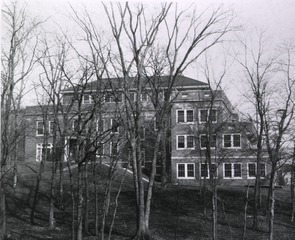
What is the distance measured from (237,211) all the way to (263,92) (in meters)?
11.3

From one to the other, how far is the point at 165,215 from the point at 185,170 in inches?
595

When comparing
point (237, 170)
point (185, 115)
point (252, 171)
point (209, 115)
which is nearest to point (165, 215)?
point (209, 115)

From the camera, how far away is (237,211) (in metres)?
27.1

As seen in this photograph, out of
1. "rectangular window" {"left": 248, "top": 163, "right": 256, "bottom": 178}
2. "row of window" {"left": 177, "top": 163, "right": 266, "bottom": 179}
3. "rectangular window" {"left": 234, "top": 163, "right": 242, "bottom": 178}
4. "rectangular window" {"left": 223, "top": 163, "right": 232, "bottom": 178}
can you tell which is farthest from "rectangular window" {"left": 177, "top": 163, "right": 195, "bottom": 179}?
"rectangular window" {"left": 248, "top": 163, "right": 256, "bottom": 178}

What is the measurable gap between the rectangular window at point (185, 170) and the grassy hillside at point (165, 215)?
7.23m

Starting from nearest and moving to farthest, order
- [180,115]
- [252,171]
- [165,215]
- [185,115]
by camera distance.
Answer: [165,215], [252,171], [185,115], [180,115]

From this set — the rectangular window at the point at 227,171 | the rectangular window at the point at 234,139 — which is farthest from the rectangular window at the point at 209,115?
the rectangular window at the point at 227,171

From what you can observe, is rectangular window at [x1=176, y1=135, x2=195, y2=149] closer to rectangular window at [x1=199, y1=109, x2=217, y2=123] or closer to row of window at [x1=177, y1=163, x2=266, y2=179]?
row of window at [x1=177, y1=163, x2=266, y2=179]

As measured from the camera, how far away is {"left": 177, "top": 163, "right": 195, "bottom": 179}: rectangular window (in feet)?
132

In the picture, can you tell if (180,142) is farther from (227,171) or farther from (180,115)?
(227,171)

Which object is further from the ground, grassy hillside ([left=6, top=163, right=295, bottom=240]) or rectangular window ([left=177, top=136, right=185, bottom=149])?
rectangular window ([left=177, top=136, right=185, bottom=149])

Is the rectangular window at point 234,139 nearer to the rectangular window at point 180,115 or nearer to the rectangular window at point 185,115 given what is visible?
the rectangular window at point 185,115

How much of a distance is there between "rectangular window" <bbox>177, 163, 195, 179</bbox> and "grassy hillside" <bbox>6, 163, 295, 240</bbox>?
7.23 metres

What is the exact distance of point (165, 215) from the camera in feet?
83.9
